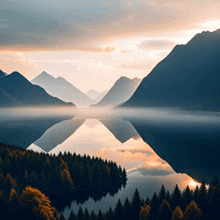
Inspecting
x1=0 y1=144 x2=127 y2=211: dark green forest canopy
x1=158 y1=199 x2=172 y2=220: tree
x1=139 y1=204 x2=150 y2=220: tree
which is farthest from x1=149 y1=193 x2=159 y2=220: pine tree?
x1=0 y1=144 x2=127 y2=211: dark green forest canopy

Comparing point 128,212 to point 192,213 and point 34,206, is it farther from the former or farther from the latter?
point 34,206

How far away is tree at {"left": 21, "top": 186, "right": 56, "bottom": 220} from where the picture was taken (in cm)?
5462

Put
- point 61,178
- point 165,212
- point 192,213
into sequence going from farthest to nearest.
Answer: point 61,178
point 165,212
point 192,213

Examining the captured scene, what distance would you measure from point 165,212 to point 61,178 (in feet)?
122

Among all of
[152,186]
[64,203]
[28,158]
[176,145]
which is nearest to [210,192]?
[152,186]

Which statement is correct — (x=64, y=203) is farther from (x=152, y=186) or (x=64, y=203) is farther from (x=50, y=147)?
(x=50, y=147)

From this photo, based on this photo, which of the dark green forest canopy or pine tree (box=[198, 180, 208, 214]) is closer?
pine tree (box=[198, 180, 208, 214])

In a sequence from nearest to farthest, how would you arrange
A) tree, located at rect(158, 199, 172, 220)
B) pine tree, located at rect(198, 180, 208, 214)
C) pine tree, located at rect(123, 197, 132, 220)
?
tree, located at rect(158, 199, 172, 220), pine tree, located at rect(123, 197, 132, 220), pine tree, located at rect(198, 180, 208, 214)

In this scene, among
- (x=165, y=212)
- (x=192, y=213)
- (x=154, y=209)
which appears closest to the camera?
(x=192, y=213)

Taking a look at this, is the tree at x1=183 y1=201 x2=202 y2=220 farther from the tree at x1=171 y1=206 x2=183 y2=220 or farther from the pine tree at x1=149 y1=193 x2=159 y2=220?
the pine tree at x1=149 y1=193 x2=159 y2=220

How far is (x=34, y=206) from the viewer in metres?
55.7

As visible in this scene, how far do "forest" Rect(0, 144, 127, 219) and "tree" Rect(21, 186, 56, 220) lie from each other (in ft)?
45.9

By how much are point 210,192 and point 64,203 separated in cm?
3601

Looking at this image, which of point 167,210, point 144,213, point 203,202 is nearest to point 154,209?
point 144,213
